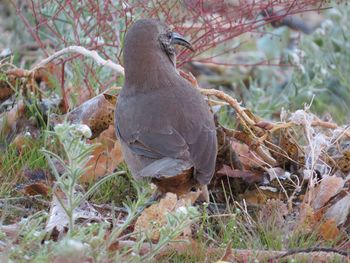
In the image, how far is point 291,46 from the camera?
967 centimetres

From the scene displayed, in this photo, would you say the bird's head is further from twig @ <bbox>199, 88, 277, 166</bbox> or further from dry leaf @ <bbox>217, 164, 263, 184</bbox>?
dry leaf @ <bbox>217, 164, 263, 184</bbox>

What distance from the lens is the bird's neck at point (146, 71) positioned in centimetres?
514

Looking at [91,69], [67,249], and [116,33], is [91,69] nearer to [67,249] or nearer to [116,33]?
[116,33]

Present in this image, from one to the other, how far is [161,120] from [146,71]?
19.2 inches

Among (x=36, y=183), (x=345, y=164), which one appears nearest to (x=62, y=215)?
(x=36, y=183)

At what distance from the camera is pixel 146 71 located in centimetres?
518

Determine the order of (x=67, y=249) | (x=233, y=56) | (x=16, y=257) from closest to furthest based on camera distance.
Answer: (x=67, y=249), (x=16, y=257), (x=233, y=56)

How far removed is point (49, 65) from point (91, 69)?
0.42 m

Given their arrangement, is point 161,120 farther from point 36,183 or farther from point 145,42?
point 36,183

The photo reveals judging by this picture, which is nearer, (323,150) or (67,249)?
(67,249)

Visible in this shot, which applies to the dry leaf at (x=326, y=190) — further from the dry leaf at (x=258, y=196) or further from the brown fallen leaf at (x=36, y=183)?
the brown fallen leaf at (x=36, y=183)

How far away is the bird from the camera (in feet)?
15.0

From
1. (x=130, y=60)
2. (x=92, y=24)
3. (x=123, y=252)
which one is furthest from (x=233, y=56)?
(x=123, y=252)

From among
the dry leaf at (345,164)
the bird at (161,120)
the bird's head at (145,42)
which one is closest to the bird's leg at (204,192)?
the bird at (161,120)
